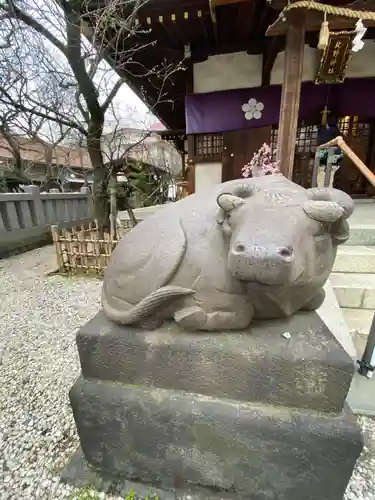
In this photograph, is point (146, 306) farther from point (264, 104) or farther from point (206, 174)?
point (264, 104)

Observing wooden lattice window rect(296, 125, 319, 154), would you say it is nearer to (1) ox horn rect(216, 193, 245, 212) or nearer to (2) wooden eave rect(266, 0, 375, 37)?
(2) wooden eave rect(266, 0, 375, 37)

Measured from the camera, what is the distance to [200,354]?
107 cm

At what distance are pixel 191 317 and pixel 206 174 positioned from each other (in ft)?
17.5

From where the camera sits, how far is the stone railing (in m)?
5.52

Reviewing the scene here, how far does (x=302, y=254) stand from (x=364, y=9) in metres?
3.72

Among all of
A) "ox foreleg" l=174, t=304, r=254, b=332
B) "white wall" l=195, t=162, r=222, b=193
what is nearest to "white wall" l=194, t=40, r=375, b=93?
"white wall" l=195, t=162, r=222, b=193

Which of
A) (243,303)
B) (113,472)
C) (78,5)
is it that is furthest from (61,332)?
(78,5)

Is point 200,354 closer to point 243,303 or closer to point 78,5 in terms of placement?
point 243,303

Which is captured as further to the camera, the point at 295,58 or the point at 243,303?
the point at 295,58

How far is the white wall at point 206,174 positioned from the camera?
5.93 metres

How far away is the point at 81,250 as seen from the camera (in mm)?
4297

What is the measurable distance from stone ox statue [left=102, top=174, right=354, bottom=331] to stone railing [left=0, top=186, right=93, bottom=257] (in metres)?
5.43

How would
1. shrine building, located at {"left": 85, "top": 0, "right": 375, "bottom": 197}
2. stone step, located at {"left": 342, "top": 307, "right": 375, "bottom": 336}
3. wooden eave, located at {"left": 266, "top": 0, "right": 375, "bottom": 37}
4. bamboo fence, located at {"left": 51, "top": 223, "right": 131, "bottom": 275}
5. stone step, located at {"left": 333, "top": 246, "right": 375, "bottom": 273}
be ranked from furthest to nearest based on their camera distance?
bamboo fence, located at {"left": 51, "top": 223, "right": 131, "bottom": 275} → shrine building, located at {"left": 85, "top": 0, "right": 375, "bottom": 197} → wooden eave, located at {"left": 266, "top": 0, "right": 375, "bottom": 37} → stone step, located at {"left": 333, "top": 246, "right": 375, "bottom": 273} → stone step, located at {"left": 342, "top": 307, "right": 375, "bottom": 336}

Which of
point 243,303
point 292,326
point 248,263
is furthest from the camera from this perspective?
point 292,326
